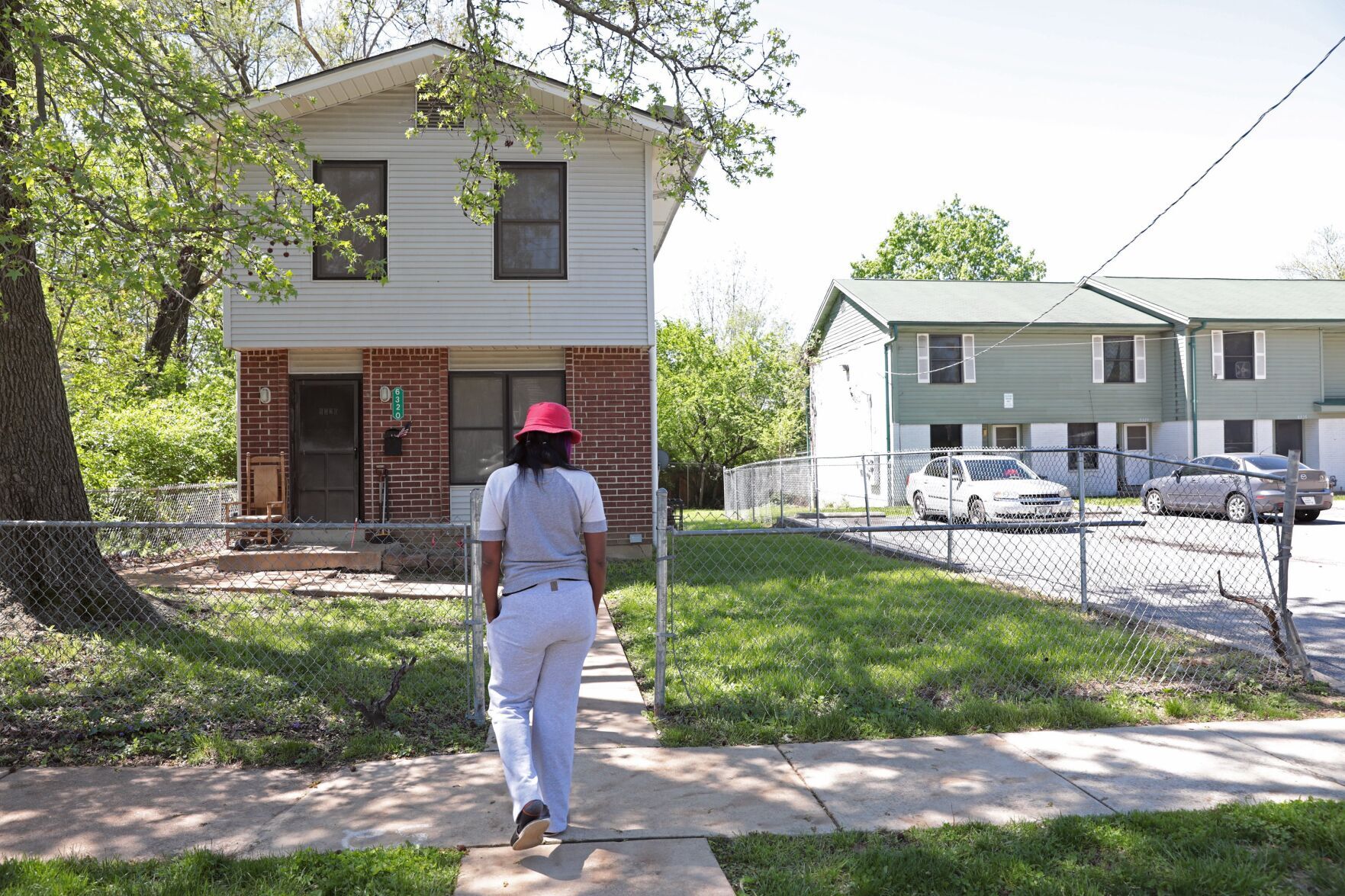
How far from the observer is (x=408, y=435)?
1305 centimetres

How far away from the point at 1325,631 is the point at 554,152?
10.6 meters

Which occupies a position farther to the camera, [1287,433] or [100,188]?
[1287,433]

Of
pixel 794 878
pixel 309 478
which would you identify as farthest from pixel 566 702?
pixel 309 478

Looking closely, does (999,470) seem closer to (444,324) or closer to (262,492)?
(444,324)

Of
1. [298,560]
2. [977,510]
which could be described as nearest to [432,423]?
[298,560]

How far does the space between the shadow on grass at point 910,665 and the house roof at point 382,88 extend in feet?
21.3

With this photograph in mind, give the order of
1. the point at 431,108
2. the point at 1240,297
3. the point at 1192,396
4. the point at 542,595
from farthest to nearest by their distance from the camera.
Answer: the point at 1240,297
the point at 1192,396
the point at 431,108
the point at 542,595

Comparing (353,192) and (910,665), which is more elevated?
(353,192)

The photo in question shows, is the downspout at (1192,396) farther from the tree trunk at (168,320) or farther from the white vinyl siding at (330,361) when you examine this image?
the tree trunk at (168,320)

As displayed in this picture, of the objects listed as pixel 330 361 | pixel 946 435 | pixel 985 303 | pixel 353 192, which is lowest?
pixel 946 435

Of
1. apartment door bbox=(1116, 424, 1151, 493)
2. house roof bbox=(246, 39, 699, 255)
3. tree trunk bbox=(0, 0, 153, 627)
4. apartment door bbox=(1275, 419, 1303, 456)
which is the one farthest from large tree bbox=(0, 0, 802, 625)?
apartment door bbox=(1275, 419, 1303, 456)

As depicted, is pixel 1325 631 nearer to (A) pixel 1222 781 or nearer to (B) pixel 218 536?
(A) pixel 1222 781

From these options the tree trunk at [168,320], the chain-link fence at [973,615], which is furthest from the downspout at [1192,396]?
the tree trunk at [168,320]

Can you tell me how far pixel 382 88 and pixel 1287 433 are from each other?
1158 inches
